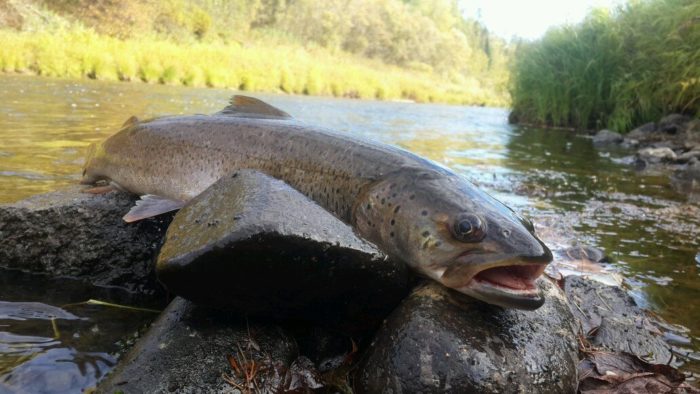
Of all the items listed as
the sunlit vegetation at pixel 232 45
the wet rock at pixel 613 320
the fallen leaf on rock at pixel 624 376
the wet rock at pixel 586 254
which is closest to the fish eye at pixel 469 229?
the fallen leaf on rock at pixel 624 376

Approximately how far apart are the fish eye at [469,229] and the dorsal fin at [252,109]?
1.64m

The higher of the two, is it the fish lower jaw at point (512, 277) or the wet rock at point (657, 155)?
the fish lower jaw at point (512, 277)

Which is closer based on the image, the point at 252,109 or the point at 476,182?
the point at 252,109

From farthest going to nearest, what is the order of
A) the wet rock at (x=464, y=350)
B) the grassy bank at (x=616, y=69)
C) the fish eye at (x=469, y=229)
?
the grassy bank at (x=616, y=69)
the fish eye at (x=469, y=229)
the wet rock at (x=464, y=350)

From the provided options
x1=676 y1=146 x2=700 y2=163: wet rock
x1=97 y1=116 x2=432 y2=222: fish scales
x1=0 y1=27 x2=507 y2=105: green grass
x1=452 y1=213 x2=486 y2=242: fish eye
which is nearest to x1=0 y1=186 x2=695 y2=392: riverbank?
x1=452 y1=213 x2=486 y2=242: fish eye

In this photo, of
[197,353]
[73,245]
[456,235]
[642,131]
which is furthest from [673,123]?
[197,353]

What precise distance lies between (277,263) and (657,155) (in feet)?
39.2

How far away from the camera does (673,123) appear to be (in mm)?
14156

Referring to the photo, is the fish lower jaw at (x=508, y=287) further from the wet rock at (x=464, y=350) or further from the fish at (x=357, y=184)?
the wet rock at (x=464, y=350)

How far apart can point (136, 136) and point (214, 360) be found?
211 cm

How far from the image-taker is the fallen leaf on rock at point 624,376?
244 centimetres

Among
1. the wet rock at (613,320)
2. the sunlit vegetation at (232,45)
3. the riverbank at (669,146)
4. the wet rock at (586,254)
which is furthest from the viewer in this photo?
the sunlit vegetation at (232,45)

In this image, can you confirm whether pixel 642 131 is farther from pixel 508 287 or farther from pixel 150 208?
pixel 150 208

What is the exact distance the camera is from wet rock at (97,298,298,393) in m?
2.16
